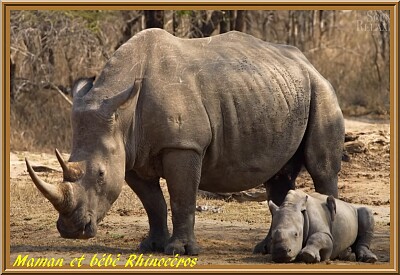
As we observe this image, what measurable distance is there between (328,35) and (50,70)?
850cm

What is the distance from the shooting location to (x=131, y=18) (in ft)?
71.3

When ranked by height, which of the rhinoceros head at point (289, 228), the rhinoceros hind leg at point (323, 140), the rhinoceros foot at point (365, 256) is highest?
the rhinoceros hind leg at point (323, 140)

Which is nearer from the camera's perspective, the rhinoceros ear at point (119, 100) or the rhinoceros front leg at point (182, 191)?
the rhinoceros ear at point (119, 100)

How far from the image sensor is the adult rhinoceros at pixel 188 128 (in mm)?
9516

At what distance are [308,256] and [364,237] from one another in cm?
107

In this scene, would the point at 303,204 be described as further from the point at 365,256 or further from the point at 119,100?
the point at 119,100

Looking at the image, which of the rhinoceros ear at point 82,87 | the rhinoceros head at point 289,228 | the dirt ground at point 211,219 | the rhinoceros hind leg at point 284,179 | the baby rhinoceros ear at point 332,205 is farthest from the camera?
the rhinoceros hind leg at point 284,179

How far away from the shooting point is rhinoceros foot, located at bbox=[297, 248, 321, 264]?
9.28 m

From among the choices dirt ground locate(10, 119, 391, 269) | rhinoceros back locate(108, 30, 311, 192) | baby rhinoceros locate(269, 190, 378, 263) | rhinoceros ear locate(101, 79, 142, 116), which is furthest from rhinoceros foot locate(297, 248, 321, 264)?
rhinoceros ear locate(101, 79, 142, 116)

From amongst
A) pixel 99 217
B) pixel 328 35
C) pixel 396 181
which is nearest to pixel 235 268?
pixel 99 217

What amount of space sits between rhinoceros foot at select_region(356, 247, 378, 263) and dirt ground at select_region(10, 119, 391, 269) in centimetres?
12

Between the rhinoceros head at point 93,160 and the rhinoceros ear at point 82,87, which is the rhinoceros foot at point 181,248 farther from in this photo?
the rhinoceros ear at point 82,87

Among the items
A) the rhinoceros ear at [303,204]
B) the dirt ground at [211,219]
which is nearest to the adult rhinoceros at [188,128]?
the dirt ground at [211,219]

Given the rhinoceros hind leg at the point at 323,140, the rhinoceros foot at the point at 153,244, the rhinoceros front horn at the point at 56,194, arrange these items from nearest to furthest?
the rhinoceros front horn at the point at 56,194 → the rhinoceros foot at the point at 153,244 → the rhinoceros hind leg at the point at 323,140
